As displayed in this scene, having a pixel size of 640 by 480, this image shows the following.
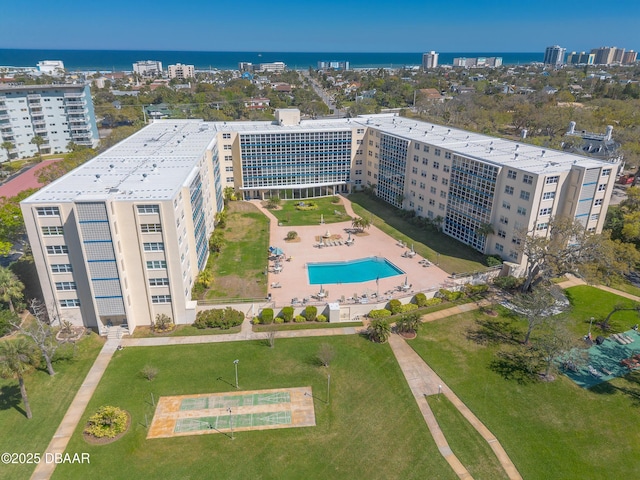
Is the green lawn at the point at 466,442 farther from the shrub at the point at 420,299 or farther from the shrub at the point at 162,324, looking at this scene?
the shrub at the point at 162,324

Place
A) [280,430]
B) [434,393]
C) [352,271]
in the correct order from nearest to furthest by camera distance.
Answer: [280,430] < [434,393] < [352,271]

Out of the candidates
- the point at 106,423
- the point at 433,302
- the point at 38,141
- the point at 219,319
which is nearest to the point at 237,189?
the point at 219,319

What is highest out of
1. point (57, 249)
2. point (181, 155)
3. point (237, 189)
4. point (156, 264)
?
point (181, 155)

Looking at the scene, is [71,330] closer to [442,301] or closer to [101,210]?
[101,210]

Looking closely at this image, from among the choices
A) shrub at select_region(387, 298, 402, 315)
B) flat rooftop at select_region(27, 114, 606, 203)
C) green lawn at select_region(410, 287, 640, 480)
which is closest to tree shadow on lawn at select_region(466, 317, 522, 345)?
green lawn at select_region(410, 287, 640, 480)

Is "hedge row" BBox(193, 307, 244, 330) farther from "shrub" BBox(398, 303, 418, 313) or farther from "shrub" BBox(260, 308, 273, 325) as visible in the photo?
"shrub" BBox(398, 303, 418, 313)

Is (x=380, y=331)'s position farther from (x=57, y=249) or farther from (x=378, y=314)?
(x=57, y=249)
